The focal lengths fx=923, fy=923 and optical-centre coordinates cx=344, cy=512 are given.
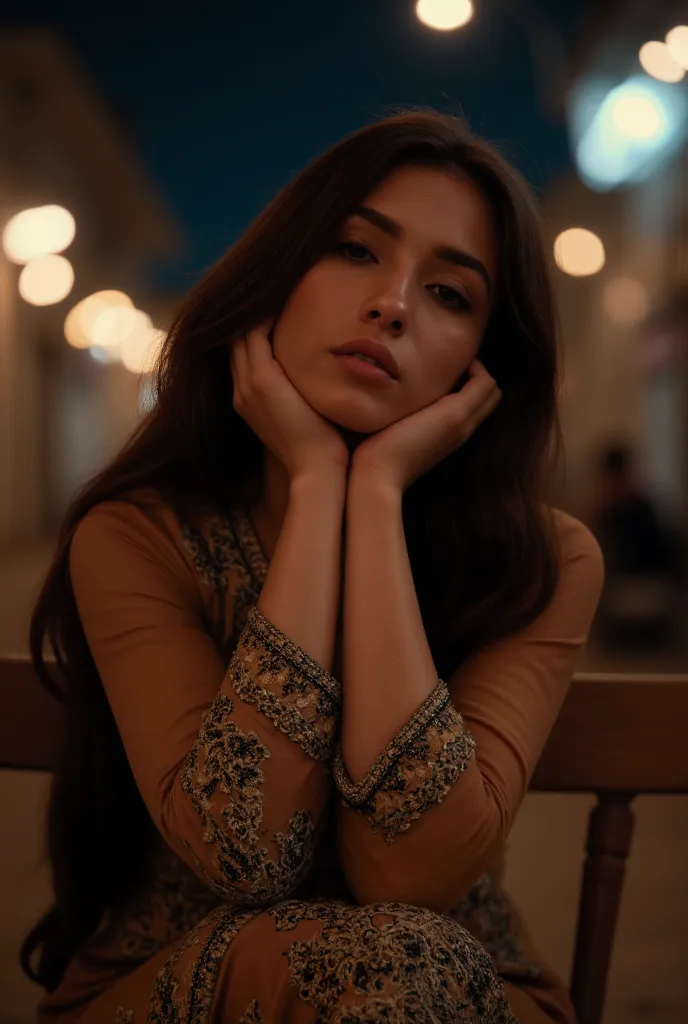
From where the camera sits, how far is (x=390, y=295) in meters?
1.04

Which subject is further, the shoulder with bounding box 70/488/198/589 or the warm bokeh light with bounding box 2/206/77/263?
the warm bokeh light with bounding box 2/206/77/263

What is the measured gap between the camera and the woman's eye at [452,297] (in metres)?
1.12

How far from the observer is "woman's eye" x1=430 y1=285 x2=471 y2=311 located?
1.12m

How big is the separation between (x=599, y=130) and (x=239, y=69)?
6.63 metres

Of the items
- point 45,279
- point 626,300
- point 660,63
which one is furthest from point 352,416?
point 626,300

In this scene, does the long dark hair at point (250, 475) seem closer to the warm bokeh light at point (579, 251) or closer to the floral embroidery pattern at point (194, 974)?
the floral embroidery pattern at point (194, 974)

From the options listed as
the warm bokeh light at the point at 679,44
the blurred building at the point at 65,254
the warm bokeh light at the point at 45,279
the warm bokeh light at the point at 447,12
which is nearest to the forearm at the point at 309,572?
the warm bokeh light at the point at 447,12

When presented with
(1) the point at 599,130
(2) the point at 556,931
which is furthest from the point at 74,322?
(2) the point at 556,931

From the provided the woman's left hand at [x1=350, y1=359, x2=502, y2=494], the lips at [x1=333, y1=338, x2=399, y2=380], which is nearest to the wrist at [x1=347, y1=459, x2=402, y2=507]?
the woman's left hand at [x1=350, y1=359, x2=502, y2=494]

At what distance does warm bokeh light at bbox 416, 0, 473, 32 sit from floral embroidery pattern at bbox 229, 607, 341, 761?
2142 mm

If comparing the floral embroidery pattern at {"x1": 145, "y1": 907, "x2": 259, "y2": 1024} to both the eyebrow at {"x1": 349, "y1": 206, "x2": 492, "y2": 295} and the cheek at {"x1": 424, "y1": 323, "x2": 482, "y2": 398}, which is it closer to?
the cheek at {"x1": 424, "y1": 323, "x2": 482, "y2": 398}

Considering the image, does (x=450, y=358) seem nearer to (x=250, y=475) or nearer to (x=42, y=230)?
(x=250, y=475)

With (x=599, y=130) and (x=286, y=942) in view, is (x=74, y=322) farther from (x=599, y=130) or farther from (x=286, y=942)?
(x=286, y=942)

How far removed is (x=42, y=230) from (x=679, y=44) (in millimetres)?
2779
